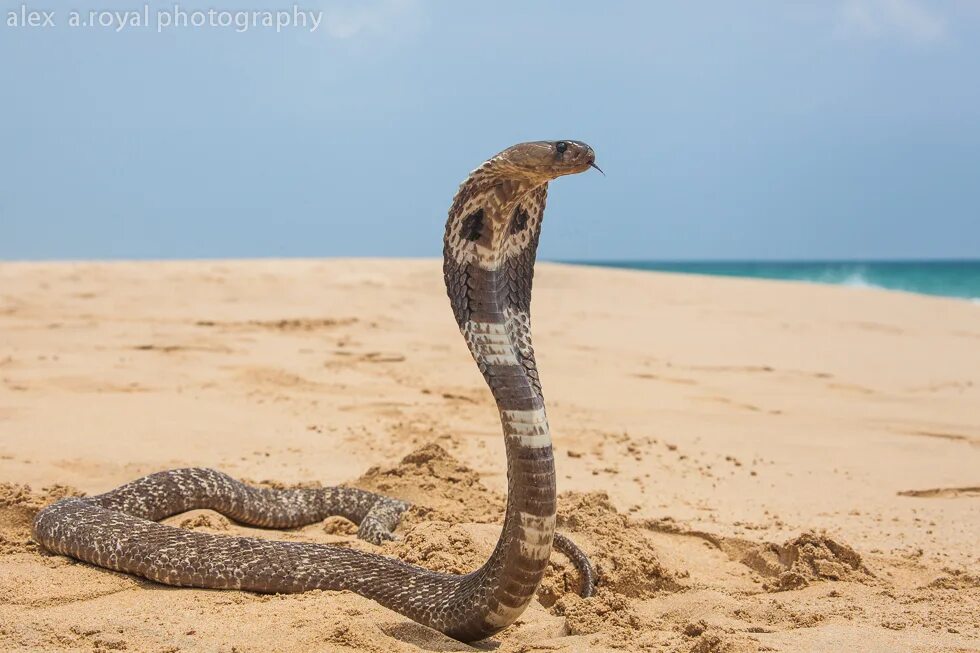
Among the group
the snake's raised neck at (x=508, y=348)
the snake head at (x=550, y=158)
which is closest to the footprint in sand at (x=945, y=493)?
the snake's raised neck at (x=508, y=348)

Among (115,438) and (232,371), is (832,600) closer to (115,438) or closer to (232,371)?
(115,438)

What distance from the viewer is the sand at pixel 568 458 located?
356 cm

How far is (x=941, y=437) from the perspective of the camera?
24.0ft

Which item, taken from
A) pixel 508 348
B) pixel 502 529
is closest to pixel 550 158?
pixel 508 348

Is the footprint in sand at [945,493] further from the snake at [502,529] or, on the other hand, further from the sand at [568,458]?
the snake at [502,529]

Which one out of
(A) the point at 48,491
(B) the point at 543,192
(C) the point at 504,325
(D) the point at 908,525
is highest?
(B) the point at 543,192

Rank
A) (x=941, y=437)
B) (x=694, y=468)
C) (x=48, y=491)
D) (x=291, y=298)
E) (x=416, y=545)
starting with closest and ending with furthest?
(x=416, y=545) → (x=48, y=491) → (x=694, y=468) → (x=941, y=437) → (x=291, y=298)

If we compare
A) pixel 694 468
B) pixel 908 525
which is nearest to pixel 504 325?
pixel 908 525

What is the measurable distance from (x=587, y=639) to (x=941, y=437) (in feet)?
15.9

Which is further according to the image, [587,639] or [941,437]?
[941,437]

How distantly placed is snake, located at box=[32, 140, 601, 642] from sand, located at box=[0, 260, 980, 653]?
0.11 metres

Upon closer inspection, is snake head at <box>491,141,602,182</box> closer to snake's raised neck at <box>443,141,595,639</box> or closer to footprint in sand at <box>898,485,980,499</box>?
snake's raised neck at <box>443,141,595,639</box>

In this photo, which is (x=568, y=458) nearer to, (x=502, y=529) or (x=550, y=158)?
(x=502, y=529)

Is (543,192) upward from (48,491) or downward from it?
upward
